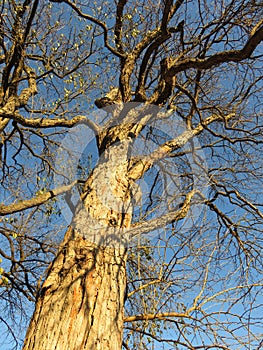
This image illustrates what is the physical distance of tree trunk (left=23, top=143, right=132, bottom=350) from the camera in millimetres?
2293

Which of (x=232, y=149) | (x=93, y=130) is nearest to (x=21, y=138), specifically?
(x=93, y=130)

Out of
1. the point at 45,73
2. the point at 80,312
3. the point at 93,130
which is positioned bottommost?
the point at 80,312

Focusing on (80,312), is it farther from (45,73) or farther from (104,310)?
(45,73)

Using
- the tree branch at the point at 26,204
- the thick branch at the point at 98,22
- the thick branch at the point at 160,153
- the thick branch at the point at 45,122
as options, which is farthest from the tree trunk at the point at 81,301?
the thick branch at the point at 98,22

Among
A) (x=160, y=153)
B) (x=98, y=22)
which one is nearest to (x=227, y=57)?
(x=160, y=153)

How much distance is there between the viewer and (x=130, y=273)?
417cm

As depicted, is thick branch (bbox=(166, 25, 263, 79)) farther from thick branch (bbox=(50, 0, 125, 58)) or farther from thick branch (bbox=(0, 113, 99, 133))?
thick branch (bbox=(50, 0, 125, 58))

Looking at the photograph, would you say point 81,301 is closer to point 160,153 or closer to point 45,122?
point 45,122

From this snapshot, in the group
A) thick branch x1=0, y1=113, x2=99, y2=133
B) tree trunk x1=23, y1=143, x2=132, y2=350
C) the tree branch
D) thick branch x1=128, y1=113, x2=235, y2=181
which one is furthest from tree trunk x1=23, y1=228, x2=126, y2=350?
thick branch x1=0, y1=113, x2=99, y2=133

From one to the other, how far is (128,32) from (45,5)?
1.28 metres

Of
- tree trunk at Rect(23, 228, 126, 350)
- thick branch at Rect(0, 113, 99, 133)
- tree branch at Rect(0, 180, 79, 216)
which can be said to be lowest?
tree trunk at Rect(23, 228, 126, 350)

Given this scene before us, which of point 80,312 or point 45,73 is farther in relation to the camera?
point 45,73

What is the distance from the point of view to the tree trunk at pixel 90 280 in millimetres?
2293

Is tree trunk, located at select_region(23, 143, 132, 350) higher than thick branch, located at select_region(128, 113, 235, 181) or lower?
lower
